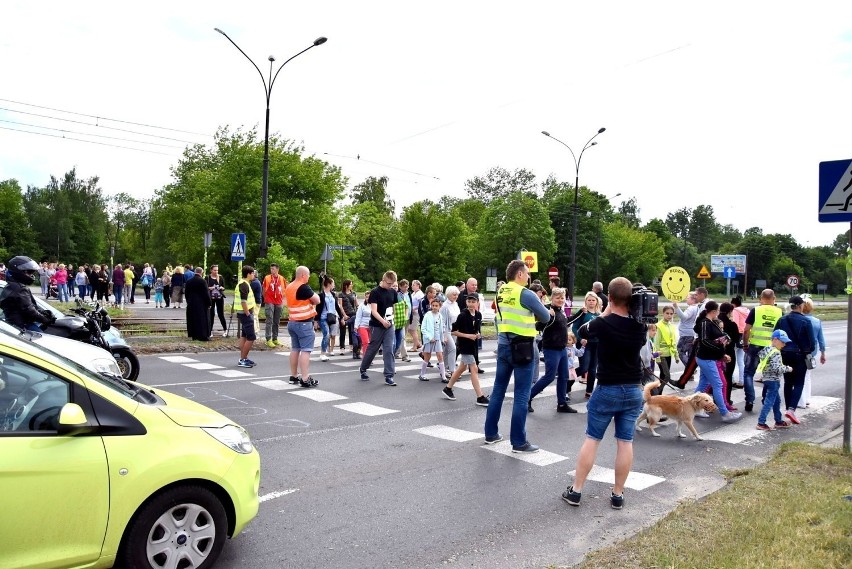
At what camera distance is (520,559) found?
4.46 metres

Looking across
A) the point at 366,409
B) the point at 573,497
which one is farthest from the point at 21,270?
the point at 573,497

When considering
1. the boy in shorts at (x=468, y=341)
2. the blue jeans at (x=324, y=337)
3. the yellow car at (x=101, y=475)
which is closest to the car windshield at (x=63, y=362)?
the yellow car at (x=101, y=475)

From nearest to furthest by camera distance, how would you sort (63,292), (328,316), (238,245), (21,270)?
1. (21,270)
2. (328,316)
3. (238,245)
4. (63,292)

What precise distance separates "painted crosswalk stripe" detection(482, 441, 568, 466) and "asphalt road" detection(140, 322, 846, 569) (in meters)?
0.03

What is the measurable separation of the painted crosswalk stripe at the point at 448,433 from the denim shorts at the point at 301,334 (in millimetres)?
2936

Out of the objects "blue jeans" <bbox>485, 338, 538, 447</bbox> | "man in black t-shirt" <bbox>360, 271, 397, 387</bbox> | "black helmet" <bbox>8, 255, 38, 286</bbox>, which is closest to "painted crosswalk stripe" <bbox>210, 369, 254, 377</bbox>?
"man in black t-shirt" <bbox>360, 271, 397, 387</bbox>

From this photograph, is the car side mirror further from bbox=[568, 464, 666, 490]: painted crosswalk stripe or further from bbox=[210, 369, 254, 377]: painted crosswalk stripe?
bbox=[210, 369, 254, 377]: painted crosswalk stripe

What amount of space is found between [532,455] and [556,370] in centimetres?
269

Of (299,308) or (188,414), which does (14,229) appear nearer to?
(299,308)

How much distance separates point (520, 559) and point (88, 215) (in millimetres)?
99248

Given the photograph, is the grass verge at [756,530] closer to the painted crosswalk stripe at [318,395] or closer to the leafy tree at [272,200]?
the painted crosswalk stripe at [318,395]

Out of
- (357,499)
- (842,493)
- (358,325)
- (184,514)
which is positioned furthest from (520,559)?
(358,325)

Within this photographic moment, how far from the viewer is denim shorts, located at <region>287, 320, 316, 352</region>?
10492 millimetres

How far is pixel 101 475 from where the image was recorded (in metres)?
3.47
